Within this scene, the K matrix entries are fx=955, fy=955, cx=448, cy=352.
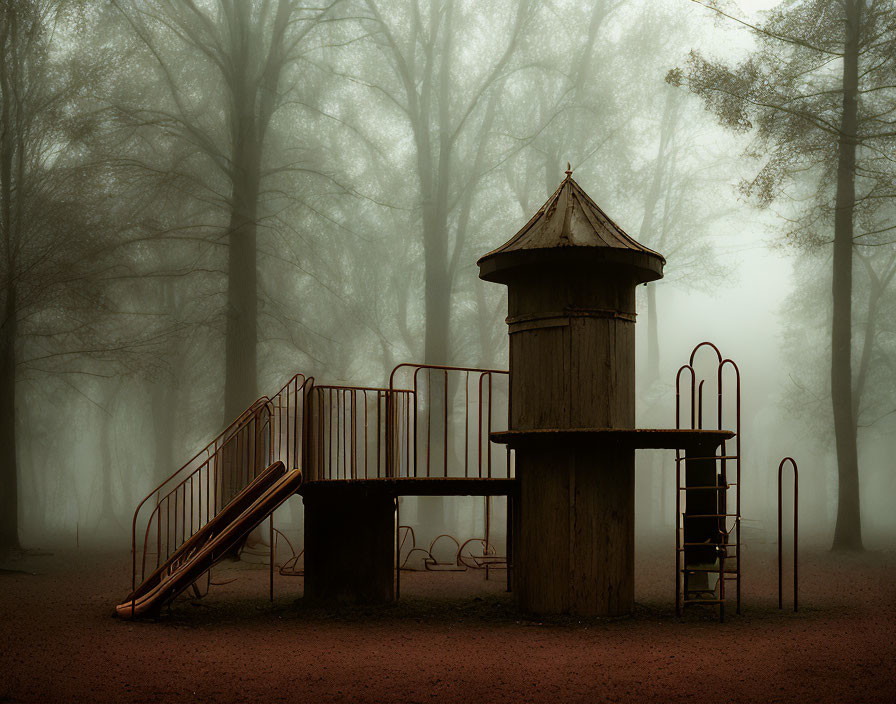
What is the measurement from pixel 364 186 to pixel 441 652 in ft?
80.0

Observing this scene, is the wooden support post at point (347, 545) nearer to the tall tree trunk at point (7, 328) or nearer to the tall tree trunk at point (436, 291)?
the tall tree trunk at point (7, 328)

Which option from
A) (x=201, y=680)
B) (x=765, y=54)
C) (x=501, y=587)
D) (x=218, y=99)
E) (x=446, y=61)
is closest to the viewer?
(x=201, y=680)

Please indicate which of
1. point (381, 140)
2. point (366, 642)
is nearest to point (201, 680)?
point (366, 642)

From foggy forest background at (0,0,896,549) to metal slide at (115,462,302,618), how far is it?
839 cm

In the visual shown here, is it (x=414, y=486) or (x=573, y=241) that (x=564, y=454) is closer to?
(x=414, y=486)

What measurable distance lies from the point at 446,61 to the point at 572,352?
1814 cm

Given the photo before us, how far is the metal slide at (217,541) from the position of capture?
1158cm

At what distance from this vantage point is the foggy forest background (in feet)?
71.2

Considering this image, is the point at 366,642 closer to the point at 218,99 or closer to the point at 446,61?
the point at 218,99

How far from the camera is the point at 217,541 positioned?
1155 centimetres

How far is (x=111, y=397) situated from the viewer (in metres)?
34.8

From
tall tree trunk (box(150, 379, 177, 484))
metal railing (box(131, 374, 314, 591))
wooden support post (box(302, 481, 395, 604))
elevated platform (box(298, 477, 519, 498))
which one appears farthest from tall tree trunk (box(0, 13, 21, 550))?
tall tree trunk (box(150, 379, 177, 484))

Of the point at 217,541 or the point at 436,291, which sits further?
the point at 436,291

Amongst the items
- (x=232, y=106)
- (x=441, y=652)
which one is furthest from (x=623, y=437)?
(x=232, y=106)
